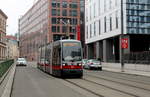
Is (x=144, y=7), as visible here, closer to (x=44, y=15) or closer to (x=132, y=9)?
(x=132, y=9)

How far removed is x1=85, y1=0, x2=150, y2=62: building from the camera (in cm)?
5881

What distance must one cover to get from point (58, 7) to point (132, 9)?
207 ft

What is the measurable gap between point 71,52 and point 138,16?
1512 inches

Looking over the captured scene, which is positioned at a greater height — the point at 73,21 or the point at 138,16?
the point at 73,21

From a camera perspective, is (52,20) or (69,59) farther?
(52,20)

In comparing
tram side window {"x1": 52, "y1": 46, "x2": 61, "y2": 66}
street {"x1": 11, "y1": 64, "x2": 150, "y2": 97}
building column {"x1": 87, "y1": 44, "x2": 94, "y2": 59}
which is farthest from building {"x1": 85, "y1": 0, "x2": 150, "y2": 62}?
street {"x1": 11, "y1": 64, "x2": 150, "y2": 97}

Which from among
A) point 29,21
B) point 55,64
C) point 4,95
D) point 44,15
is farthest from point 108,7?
point 29,21

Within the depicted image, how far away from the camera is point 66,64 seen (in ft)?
78.3

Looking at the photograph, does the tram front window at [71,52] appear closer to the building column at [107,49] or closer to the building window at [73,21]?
the building column at [107,49]

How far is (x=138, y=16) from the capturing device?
5988 cm

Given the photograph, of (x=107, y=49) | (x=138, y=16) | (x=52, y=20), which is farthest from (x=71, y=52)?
(x=52, y=20)

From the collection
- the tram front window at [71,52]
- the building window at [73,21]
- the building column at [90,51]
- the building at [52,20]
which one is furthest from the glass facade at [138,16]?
the building window at [73,21]

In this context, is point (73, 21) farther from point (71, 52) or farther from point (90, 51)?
point (71, 52)

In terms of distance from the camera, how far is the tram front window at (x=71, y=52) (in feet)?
78.9
